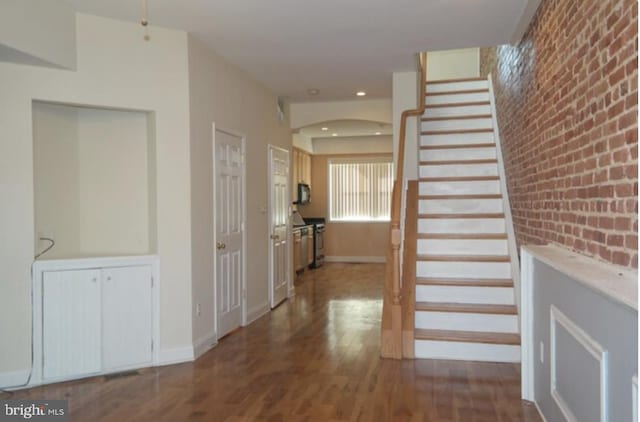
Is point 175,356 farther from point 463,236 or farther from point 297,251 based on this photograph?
point 297,251

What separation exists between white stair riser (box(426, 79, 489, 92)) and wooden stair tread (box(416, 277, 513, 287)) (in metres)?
3.03

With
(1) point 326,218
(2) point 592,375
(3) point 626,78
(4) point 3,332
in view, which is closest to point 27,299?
(4) point 3,332

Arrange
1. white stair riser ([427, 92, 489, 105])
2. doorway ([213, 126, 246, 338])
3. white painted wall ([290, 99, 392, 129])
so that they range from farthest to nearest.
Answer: white painted wall ([290, 99, 392, 129])
white stair riser ([427, 92, 489, 105])
doorway ([213, 126, 246, 338])

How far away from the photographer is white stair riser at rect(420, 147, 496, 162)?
5.63 metres

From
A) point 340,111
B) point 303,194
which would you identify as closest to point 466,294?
point 340,111

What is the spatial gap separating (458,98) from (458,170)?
4.28 ft

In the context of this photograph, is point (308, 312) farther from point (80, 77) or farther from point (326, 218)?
point (326, 218)

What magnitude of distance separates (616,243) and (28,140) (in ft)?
12.2

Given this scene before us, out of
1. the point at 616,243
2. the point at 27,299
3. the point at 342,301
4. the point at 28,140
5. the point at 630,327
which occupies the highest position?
the point at 28,140

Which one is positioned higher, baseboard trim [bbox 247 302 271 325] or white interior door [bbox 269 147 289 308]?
white interior door [bbox 269 147 289 308]

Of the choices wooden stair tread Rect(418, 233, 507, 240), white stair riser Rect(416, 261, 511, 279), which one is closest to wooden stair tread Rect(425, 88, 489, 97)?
wooden stair tread Rect(418, 233, 507, 240)

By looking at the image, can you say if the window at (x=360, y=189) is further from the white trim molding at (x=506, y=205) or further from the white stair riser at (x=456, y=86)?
the white trim molding at (x=506, y=205)

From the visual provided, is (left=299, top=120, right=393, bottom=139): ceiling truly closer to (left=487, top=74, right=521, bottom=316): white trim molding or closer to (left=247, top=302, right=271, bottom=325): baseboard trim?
(left=487, top=74, right=521, bottom=316): white trim molding

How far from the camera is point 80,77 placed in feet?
11.7
